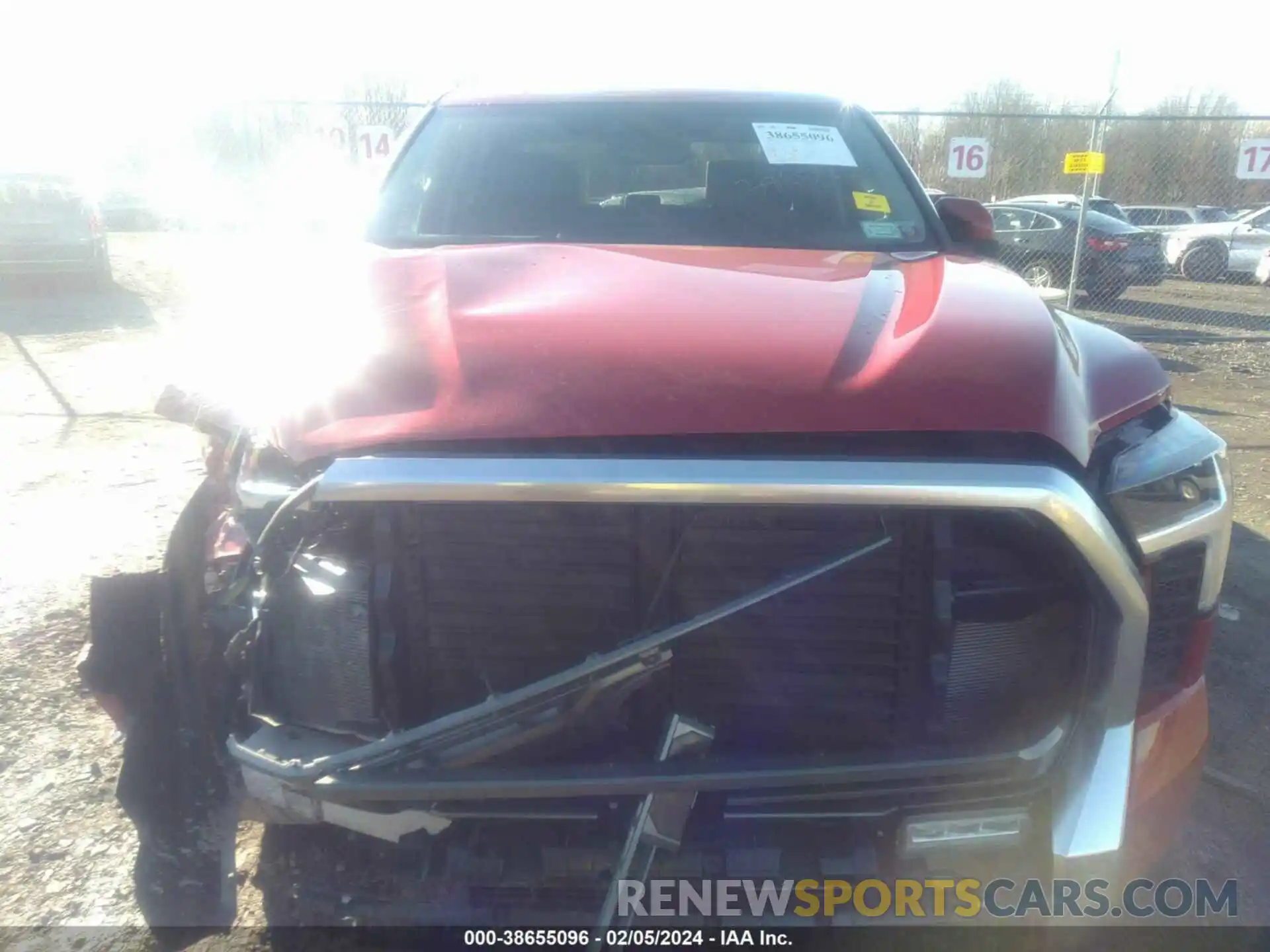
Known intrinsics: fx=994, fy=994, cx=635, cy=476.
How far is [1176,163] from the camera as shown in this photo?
20.7m

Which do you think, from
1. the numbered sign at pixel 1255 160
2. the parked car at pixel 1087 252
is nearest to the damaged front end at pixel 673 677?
the numbered sign at pixel 1255 160

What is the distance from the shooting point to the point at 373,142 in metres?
9.84

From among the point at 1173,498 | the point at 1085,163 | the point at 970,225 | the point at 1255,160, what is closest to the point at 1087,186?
the point at 1085,163

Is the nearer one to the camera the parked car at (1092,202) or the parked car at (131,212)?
the parked car at (1092,202)

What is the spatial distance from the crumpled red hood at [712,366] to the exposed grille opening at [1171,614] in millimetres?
273

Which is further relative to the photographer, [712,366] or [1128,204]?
[1128,204]

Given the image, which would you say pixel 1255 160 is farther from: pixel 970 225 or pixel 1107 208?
pixel 970 225

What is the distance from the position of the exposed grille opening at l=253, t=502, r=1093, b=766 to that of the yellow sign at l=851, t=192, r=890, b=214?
166 cm

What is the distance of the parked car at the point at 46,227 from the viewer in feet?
38.4

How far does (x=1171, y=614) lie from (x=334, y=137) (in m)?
9.82

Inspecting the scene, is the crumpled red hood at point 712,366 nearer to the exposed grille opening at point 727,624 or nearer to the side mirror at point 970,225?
the exposed grille opening at point 727,624

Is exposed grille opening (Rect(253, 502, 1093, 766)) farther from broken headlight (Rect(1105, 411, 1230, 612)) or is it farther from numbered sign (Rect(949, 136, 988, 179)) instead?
numbered sign (Rect(949, 136, 988, 179))

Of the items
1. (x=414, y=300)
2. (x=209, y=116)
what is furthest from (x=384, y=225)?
(x=209, y=116)

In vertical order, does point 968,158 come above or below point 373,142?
below
